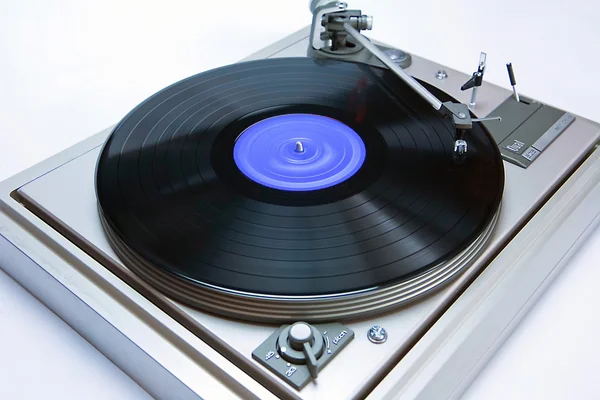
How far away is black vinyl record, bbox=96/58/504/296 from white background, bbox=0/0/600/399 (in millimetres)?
291

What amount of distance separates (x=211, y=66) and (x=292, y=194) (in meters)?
1.03

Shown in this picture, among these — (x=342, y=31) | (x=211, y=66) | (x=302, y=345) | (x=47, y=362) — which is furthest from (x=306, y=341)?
(x=211, y=66)

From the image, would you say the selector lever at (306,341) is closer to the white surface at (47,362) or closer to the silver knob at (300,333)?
the silver knob at (300,333)

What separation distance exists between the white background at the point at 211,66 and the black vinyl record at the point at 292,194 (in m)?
0.29

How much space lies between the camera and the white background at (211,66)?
1.44m

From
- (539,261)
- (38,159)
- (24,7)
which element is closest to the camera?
(539,261)

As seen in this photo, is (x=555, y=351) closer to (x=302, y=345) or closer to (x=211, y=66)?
(x=302, y=345)

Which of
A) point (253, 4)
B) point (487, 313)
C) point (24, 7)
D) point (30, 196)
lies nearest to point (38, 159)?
point (30, 196)

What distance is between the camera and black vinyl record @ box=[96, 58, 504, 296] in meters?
1.27

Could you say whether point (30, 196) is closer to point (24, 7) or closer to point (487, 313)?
point (487, 313)

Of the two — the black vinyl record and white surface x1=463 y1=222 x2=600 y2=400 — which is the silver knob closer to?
the black vinyl record

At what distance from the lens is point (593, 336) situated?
149 centimetres

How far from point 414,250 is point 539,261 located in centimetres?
31

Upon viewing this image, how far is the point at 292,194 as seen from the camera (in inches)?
55.6
